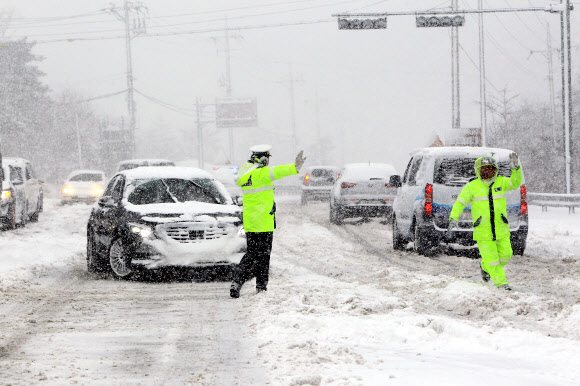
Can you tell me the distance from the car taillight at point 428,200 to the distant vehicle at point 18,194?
11.3 m

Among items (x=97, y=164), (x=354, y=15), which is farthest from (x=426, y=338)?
Result: (x=97, y=164)

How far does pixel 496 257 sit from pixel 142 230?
4511 millimetres

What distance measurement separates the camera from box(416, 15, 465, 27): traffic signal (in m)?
26.9

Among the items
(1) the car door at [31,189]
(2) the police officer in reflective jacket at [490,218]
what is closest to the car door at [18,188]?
(1) the car door at [31,189]

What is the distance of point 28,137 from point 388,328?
71766 mm

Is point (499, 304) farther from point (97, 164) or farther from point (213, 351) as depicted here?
point (97, 164)

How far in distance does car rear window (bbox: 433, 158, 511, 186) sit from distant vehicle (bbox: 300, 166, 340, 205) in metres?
19.4

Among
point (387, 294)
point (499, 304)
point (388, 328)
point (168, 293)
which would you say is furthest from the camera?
point (168, 293)

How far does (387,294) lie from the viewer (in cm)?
952

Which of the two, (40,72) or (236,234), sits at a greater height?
(40,72)

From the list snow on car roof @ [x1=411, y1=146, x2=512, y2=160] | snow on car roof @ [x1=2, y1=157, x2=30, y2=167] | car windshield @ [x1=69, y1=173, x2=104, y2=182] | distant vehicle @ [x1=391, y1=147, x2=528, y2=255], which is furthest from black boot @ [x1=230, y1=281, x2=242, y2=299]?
car windshield @ [x1=69, y1=173, x2=104, y2=182]

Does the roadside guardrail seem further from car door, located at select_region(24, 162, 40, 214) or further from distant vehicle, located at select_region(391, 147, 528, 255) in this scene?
car door, located at select_region(24, 162, 40, 214)

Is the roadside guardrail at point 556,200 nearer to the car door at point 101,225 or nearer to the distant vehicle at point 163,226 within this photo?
the distant vehicle at point 163,226

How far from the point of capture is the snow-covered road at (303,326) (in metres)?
5.77
